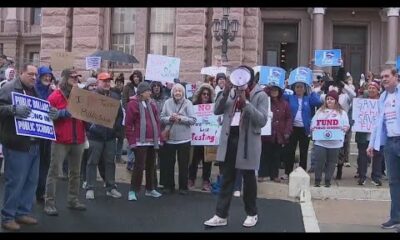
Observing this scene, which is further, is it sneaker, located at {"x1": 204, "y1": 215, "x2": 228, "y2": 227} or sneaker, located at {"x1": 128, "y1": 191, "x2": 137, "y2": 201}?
sneaker, located at {"x1": 128, "y1": 191, "x2": 137, "y2": 201}

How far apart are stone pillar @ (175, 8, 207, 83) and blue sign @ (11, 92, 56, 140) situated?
11863 mm

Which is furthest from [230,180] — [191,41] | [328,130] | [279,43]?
[279,43]

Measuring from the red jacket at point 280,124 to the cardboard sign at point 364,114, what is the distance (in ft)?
5.44

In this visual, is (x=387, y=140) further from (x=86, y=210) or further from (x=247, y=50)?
(x=247, y=50)

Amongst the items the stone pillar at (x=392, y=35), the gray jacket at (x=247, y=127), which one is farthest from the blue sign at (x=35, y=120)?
the stone pillar at (x=392, y=35)

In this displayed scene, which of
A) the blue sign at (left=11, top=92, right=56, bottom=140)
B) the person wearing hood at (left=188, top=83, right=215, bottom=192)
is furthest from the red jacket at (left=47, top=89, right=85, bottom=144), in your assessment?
the person wearing hood at (left=188, top=83, right=215, bottom=192)

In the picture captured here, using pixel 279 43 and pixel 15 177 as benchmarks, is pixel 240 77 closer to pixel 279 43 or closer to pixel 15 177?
pixel 15 177

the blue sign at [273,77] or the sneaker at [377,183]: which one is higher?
the blue sign at [273,77]

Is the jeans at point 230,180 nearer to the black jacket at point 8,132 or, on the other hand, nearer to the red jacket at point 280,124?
the black jacket at point 8,132

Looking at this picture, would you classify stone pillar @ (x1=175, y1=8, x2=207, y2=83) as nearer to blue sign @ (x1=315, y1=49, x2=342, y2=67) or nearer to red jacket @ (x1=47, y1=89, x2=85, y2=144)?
blue sign @ (x1=315, y1=49, x2=342, y2=67)

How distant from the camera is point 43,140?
841 cm

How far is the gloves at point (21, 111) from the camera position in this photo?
7039 mm

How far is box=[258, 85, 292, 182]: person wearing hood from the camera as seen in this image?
423 inches

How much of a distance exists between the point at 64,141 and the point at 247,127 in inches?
102
